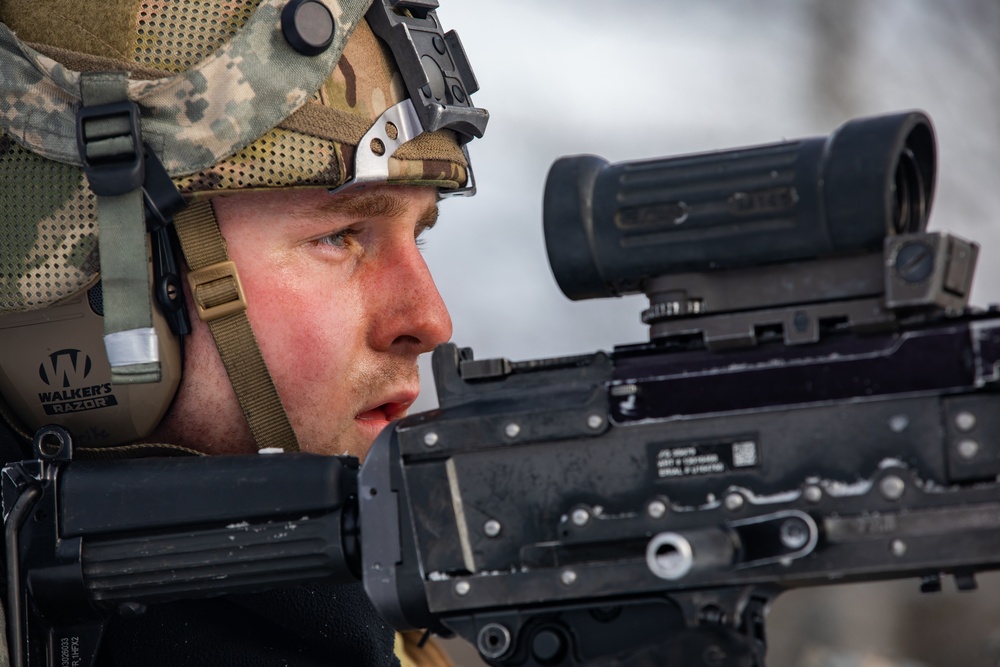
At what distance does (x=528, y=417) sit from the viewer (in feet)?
5.72

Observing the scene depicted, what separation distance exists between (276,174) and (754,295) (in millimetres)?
1028

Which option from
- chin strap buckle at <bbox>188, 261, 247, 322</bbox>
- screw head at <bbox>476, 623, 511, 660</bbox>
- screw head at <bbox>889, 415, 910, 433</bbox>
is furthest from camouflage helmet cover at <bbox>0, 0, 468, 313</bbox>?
screw head at <bbox>889, 415, 910, 433</bbox>

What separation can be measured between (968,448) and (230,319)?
137cm

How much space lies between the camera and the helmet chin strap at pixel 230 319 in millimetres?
2332

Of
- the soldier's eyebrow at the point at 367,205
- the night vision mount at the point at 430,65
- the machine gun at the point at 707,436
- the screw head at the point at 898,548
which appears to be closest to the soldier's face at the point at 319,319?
the soldier's eyebrow at the point at 367,205

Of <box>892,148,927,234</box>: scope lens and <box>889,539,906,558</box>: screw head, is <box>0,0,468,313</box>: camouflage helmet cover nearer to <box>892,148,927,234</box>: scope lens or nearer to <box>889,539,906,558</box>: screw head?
<box>892,148,927,234</box>: scope lens

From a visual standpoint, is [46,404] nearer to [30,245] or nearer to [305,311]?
[30,245]

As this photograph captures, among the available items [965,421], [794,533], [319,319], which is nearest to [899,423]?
[965,421]

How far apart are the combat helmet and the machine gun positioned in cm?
56

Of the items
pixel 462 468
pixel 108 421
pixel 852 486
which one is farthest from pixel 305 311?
pixel 852 486

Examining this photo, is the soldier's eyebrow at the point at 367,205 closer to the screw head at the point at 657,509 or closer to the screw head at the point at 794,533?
the screw head at the point at 657,509

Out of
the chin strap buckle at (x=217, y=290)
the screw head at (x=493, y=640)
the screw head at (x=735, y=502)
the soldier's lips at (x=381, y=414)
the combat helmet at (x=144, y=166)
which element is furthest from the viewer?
the soldier's lips at (x=381, y=414)

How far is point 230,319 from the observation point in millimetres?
2346

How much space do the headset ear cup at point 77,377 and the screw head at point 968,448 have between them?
143 cm
